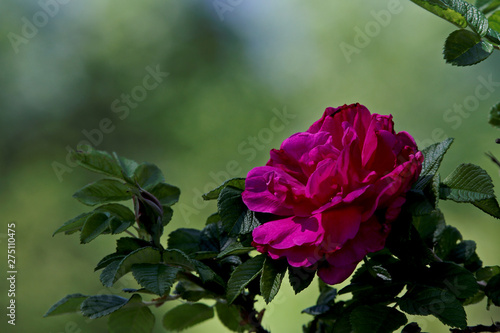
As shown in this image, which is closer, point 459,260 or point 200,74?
point 459,260

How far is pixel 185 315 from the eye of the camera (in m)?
0.57

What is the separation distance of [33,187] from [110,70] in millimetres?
559

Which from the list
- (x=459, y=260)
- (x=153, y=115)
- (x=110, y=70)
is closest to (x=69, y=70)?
(x=110, y=70)

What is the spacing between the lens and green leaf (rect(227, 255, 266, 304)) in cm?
41

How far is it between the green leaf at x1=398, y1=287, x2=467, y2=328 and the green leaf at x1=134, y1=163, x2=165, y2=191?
0.85 ft

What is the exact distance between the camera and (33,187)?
2.15m

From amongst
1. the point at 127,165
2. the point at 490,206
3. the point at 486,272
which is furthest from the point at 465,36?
the point at 127,165

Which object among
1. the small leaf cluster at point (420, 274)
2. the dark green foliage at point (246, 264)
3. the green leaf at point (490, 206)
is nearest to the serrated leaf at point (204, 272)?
the dark green foliage at point (246, 264)

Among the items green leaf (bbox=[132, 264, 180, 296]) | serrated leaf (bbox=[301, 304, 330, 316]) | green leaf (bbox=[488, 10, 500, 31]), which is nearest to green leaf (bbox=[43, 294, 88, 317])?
green leaf (bbox=[132, 264, 180, 296])

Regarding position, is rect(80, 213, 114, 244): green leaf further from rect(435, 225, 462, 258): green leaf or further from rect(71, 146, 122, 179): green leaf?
rect(435, 225, 462, 258): green leaf

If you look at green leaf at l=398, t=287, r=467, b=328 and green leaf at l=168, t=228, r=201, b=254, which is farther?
green leaf at l=168, t=228, r=201, b=254

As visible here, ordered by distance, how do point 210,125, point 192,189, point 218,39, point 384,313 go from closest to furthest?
point 384,313, point 192,189, point 210,125, point 218,39

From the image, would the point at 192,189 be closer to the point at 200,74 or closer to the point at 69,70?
the point at 200,74

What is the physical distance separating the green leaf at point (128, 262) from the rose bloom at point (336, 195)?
3.9 inches
